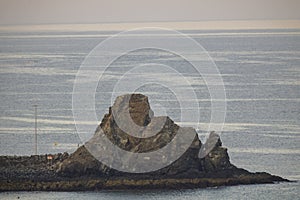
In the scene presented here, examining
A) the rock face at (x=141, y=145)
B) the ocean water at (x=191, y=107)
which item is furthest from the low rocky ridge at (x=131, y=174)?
the ocean water at (x=191, y=107)

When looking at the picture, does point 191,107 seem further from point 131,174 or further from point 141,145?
point 131,174

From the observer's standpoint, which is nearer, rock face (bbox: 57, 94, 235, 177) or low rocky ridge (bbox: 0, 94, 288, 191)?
low rocky ridge (bbox: 0, 94, 288, 191)

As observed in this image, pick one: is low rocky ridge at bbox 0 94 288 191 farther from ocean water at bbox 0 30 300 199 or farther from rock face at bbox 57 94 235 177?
ocean water at bbox 0 30 300 199

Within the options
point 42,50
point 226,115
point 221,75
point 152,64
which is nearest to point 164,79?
point 221,75

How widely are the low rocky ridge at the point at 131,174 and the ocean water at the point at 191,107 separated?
2.13 feet

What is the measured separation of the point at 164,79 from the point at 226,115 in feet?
82.3

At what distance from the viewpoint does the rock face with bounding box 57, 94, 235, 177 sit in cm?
5569

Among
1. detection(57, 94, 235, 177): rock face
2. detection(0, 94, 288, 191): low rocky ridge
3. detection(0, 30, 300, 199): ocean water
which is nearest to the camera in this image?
detection(0, 94, 288, 191): low rocky ridge

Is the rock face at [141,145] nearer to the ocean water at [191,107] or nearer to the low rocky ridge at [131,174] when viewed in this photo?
the low rocky ridge at [131,174]

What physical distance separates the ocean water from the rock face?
202 cm

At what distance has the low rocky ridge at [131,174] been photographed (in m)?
54.4

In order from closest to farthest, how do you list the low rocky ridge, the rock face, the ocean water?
the low rocky ridge < the ocean water < the rock face

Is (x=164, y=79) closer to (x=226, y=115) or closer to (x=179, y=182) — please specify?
(x=226, y=115)

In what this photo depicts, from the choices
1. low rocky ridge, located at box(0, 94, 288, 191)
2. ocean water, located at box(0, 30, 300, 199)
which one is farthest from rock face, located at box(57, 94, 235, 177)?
ocean water, located at box(0, 30, 300, 199)
